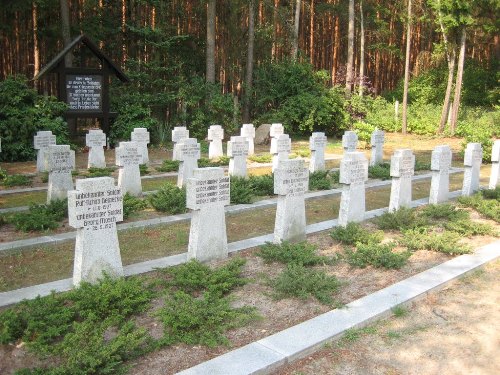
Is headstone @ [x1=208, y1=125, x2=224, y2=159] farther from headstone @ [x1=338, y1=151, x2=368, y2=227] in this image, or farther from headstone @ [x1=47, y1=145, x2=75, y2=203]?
headstone @ [x1=338, y1=151, x2=368, y2=227]

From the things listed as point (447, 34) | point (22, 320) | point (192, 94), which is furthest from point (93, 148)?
point (447, 34)

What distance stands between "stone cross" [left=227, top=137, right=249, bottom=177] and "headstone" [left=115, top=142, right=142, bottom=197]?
8.24 ft

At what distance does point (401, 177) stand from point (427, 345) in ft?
16.7

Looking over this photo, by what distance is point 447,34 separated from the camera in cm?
2356

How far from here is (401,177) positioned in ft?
29.8

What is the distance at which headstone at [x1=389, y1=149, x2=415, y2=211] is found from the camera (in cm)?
897

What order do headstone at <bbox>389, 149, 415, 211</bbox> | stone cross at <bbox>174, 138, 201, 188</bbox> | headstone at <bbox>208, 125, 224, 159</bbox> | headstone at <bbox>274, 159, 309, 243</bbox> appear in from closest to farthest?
headstone at <bbox>274, 159, 309, 243</bbox> < headstone at <bbox>389, 149, 415, 211</bbox> < stone cross at <bbox>174, 138, 201, 188</bbox> < headstone at <bbox>208, 125, 224, 159</bbox>

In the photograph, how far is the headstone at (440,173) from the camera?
9.73 meters

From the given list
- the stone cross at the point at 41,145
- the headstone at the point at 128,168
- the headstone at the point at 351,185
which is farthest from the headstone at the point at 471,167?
the stone cross at the point at 41,145

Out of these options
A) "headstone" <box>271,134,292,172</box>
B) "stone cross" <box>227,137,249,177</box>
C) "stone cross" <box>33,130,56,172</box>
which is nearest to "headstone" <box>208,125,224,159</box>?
"headstone" <box>271,134,292,172</box>

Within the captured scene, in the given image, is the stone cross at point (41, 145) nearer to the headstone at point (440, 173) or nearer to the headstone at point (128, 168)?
the headstone at point (128, 168)

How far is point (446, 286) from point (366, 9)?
26528 mm

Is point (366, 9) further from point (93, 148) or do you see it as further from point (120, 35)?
point (93, 148)

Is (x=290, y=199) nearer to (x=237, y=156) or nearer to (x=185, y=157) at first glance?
(x=185, y=157)
